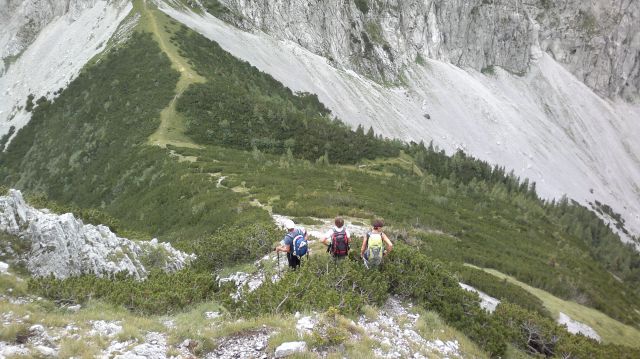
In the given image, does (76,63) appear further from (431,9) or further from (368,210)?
(431,9)

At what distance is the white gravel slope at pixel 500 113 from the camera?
7931 cm

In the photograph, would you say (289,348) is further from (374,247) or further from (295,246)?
(374,247)

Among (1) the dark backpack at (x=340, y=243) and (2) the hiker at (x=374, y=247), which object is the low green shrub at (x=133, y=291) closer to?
(1) the dark backpack at (x=340, y=243)

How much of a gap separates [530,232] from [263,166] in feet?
78.7

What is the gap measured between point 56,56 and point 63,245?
66.2m

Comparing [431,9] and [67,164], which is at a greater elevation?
[431,9]

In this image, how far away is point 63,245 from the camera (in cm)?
1453

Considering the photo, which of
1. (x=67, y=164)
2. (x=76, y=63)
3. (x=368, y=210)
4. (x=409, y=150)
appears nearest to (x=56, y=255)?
(x=368, y=210)

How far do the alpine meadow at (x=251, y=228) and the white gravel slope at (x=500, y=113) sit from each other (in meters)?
5.49

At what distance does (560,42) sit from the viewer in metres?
141

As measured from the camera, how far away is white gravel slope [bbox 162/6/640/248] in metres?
79.3

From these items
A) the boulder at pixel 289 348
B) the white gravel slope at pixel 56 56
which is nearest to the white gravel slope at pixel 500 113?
the white gravel slope at pixel 56 56

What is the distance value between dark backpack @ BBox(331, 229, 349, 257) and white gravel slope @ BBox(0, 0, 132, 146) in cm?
5601

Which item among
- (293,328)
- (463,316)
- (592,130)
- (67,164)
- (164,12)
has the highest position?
(164,12)
